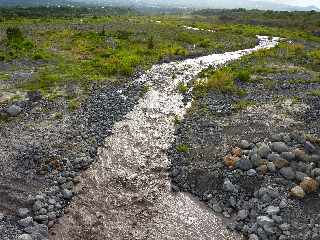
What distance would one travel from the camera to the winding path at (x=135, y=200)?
1608cm

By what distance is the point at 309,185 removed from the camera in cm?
1758

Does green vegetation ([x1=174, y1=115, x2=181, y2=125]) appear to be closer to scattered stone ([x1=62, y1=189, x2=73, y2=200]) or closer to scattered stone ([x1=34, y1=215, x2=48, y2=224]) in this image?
scattered stone ([x1=62, y1=189, x2=73, y2=200])

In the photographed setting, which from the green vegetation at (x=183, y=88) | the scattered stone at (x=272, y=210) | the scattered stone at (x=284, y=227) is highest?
the green vegetation at (x=183, y=88)

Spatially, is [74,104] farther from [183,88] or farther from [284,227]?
[284,227]

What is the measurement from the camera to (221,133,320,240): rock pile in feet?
52.8

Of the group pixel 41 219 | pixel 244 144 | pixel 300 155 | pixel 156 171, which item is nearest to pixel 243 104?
pixel 244 144

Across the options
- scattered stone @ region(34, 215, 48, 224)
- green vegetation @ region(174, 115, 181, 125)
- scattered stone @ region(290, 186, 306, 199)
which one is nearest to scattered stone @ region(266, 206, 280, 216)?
scattered stone @ region(290, 186, 306, 199)

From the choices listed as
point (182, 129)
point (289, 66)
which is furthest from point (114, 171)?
point (289, 66)

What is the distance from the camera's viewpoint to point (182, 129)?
25.1 m

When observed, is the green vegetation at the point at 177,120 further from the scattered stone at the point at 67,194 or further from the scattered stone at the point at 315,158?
the scattered stone at the point at 67,194

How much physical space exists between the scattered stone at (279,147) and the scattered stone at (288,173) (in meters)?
1.53

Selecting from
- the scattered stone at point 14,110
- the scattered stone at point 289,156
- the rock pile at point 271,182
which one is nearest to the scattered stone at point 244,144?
the rock pile at point 271,182

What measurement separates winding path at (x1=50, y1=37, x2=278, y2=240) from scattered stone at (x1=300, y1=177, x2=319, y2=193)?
12.2ft

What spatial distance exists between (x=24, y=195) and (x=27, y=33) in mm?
43492
